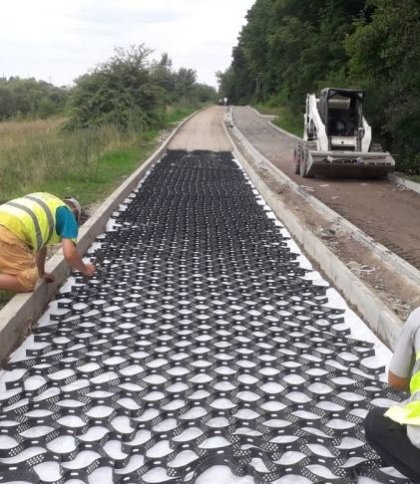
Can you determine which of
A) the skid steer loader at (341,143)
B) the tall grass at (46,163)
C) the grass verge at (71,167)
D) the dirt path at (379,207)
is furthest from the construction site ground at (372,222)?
the tall grass at (46,163)

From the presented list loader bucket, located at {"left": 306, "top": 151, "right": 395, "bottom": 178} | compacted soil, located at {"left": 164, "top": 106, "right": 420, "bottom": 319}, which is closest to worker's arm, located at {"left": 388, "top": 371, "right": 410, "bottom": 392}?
compacted soil, located at {"left": 164, "top": 106, "right": 420, "bottom": 319}

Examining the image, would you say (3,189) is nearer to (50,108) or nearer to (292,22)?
(292,22)

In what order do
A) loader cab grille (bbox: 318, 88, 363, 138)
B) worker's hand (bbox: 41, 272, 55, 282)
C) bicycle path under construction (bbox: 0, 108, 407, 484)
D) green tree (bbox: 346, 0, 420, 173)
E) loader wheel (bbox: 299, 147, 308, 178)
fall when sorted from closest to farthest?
bicycle path under construction (bbox: 0, 108, 407, 484)
worker's hand (bbox: 41, 272, 55, 282)
green tree (bbox: 346, 0, 420, 173)
loader cab grille (bbox: 318, 88, 363, 138)
loader wheel (bbox: 299, 147, 308, 178)

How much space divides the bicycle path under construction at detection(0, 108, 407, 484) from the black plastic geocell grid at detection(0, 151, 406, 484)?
0.03 ft

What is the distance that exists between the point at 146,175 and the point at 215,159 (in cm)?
479

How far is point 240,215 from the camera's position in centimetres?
924

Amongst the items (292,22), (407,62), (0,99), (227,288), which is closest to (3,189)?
(227,288)

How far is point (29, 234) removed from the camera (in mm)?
4496

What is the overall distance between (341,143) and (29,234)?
34.9 feet

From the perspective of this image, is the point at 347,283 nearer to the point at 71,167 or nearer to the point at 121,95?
the point at 71,167

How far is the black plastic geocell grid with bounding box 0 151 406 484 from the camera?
3.10 meters

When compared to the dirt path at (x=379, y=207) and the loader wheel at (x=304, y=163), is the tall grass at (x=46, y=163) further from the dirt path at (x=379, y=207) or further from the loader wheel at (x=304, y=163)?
the dirt path at (x=379, y=207)

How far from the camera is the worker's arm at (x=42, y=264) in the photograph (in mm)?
4949

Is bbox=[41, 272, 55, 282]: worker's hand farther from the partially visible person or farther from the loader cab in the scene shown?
the loader cab
